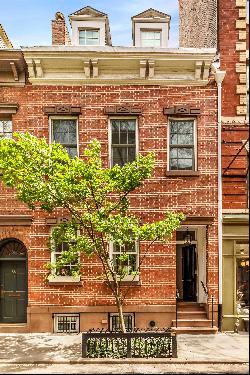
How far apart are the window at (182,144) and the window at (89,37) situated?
429 cm

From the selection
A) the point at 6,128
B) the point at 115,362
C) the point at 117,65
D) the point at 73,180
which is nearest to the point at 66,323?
the point at 115,362

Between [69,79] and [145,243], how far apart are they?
6.27 meters

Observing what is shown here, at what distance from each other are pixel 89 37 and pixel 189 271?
9670mm

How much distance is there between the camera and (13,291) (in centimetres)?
1455

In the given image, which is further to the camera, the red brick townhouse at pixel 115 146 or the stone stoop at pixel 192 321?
the red brick townhouse at pixel 115 146

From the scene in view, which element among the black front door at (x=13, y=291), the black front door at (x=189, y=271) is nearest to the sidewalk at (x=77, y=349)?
the black front door at (x=13, y=291)

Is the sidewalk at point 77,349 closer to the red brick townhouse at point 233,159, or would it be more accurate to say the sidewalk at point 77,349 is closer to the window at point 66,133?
the red brick townhouse at point 233,159

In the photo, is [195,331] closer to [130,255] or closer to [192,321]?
[192,321]

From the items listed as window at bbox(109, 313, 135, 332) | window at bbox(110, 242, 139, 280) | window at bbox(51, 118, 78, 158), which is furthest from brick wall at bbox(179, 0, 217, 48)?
window at bbox(109, 313, 135, 332)

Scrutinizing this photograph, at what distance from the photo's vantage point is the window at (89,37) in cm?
1553

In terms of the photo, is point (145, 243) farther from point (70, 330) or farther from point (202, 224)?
point (70, 330)

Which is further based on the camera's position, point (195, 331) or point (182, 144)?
point (182, 144)

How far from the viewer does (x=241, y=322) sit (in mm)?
13984

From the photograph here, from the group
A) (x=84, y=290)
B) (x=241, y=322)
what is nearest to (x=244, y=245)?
(x=241, y=322)
